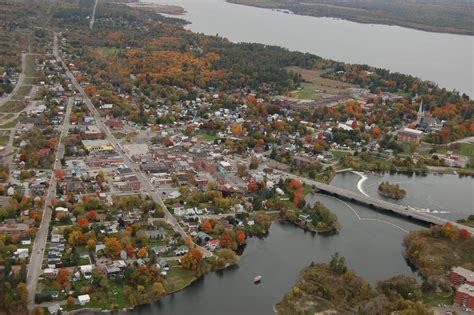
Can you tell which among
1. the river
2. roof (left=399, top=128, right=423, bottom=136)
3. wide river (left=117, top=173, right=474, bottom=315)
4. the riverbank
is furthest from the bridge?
the riverbank

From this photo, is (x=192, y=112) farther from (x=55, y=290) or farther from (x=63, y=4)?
(x=63, y=4)

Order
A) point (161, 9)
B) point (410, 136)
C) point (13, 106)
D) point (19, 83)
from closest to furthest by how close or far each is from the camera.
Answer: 1. point (410, 136)
2. point (13, 106)
3. point (19, 83)
4. point (161, 9)

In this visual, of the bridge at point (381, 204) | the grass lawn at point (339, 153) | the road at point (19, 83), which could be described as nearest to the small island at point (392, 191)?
the bridge at point (381, 204)

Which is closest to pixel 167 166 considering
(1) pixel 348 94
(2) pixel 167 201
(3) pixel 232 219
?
(2) pixel 167 201

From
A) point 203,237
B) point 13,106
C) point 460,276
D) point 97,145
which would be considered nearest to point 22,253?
point 203,237

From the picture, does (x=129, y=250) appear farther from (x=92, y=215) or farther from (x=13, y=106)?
(x=13, y=106)
